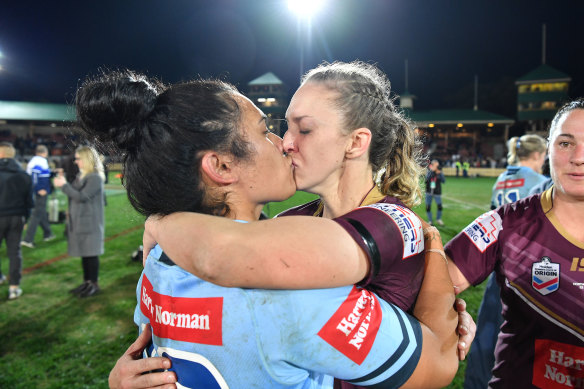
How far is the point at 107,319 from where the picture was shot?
5227 mm

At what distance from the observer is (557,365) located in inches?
72.7

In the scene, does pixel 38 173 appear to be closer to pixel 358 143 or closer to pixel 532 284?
pixel 358 143

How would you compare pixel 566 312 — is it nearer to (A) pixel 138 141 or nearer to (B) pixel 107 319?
(A) pixel 138 141

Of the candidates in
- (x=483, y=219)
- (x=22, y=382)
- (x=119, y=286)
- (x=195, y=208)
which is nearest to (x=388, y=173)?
(x=483, y=219)

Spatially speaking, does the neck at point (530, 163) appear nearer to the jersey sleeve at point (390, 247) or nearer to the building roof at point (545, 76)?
the jersey sleeve at point (390, 247)

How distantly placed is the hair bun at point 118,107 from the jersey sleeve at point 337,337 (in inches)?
29.1

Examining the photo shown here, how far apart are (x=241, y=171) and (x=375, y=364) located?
730 millimetres

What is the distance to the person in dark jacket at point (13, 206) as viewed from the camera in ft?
19.1

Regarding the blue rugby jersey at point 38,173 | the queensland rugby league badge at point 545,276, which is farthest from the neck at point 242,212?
the blue rugby jersey at point 38,173

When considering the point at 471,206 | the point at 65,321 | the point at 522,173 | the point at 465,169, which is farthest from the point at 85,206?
the point at 465,169

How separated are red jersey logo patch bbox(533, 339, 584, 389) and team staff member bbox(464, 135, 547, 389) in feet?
3.55

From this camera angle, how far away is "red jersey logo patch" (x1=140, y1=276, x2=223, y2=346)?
40.9 inches

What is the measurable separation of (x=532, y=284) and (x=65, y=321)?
5.59 meters

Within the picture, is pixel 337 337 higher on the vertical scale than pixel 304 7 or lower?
lower
